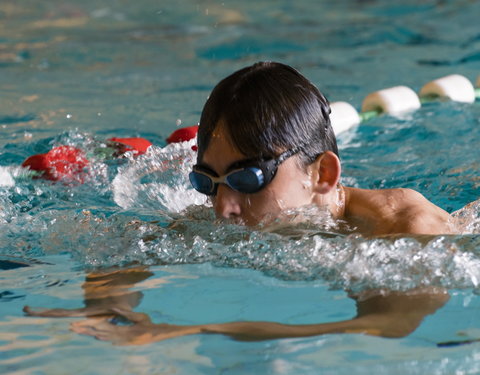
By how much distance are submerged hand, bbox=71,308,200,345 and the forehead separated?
54 cm

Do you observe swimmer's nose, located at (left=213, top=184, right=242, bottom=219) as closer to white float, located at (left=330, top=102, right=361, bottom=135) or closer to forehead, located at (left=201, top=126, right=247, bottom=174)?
forehead, located at (left=201, top=126, right=247, bottom=174)

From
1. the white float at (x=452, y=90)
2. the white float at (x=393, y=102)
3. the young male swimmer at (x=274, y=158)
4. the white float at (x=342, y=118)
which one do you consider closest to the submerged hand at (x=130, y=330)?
the young male swimmer at (x=274, y=158)

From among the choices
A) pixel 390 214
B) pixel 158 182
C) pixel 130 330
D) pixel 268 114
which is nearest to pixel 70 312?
pixel 130 330

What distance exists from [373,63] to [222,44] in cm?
154

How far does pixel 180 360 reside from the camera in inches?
64.6

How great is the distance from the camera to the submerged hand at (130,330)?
5.68 ft

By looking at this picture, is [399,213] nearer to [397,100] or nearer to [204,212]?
[204,212]

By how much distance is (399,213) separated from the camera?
91.6 inches

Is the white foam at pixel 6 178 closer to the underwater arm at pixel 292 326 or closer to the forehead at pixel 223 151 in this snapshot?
the forehead at pixel 223 151

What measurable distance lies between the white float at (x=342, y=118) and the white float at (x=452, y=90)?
0.71 metres

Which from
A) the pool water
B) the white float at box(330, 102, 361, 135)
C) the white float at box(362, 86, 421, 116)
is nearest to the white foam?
the pool water

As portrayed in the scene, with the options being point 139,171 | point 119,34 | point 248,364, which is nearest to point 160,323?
point 248,364

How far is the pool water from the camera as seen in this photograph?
1683 mm

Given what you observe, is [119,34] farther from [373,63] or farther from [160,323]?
[160,323]
